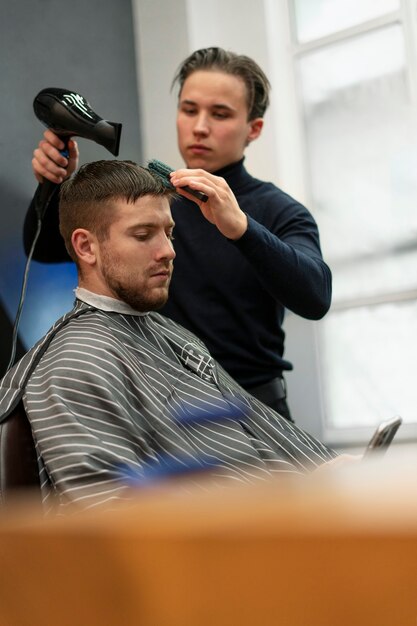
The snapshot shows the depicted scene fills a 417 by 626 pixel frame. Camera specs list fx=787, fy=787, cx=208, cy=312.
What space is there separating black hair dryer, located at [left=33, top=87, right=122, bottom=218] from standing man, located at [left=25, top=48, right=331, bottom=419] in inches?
2.0

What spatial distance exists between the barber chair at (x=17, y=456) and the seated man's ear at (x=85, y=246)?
0.52 m

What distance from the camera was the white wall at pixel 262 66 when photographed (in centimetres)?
316

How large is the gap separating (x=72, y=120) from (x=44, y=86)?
37.0 inches

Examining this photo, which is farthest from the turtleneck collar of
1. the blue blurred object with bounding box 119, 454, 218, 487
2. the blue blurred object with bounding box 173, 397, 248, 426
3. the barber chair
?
the barber chair

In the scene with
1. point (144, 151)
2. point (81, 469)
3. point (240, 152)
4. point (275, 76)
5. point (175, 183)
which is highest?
point (275, 76)

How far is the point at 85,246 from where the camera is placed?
203 centimetres

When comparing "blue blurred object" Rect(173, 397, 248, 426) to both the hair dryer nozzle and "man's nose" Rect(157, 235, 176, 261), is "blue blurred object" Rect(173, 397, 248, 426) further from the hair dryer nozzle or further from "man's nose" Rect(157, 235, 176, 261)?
the hair dryer nozzle

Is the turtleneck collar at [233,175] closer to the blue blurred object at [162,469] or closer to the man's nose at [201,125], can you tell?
the man's nose at [201,125]

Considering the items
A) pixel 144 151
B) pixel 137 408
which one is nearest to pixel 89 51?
pixel 144 151

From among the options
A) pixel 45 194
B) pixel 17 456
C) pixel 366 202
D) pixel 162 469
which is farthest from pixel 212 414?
pixel 366 202

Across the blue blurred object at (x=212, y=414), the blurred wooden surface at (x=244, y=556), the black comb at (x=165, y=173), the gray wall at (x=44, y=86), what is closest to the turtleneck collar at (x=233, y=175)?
the black comb at (x=165, y=173)

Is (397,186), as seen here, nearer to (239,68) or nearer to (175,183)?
(239,68)

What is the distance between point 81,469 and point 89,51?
2.19m

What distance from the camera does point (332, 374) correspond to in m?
3.15
